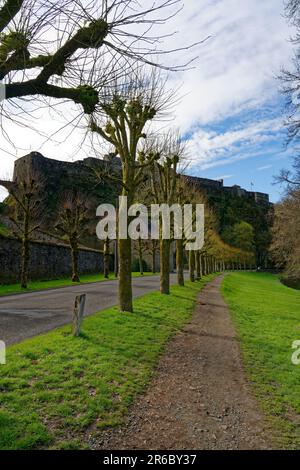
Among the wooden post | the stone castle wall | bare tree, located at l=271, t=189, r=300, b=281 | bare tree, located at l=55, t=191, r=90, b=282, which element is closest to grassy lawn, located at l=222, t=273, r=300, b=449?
the wooden post

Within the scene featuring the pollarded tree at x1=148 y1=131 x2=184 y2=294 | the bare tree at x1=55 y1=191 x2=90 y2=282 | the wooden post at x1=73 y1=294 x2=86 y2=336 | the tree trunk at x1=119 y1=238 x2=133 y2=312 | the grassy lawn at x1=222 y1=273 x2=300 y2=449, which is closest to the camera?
the grassy lawn at x1=222 y1=273 x2=300 y2=449

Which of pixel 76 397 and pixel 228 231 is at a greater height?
pixel 228 231

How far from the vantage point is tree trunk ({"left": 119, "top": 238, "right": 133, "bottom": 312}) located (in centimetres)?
1344

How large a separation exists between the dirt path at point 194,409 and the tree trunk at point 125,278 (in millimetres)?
4207

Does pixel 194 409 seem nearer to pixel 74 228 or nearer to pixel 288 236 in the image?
pixel 74 228

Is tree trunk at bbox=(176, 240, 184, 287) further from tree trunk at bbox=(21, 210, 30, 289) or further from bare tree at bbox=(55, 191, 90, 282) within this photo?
tree trunk at bbox=(21, 210, 30, 289)

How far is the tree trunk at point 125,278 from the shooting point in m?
13.4

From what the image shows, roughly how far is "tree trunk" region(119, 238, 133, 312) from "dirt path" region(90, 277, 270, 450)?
421cm

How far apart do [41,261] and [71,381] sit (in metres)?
29.1
